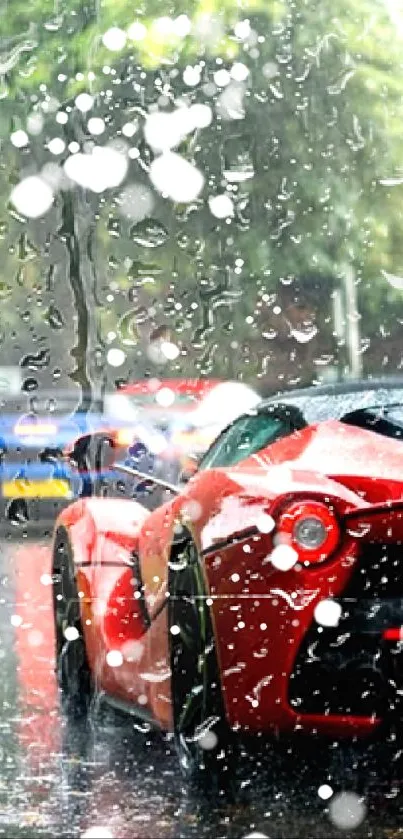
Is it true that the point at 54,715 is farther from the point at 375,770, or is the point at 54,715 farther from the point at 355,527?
the point at 355,527

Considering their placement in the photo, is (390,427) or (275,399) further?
(275,399)

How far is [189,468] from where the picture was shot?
13.0 feet

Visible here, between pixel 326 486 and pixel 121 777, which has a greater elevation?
pixel 326 486

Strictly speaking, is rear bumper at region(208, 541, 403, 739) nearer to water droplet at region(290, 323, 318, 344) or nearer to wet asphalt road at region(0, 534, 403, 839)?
wet asphalt road at region(0, 534, 403, 839)

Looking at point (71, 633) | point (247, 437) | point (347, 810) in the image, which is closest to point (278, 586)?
point (347, 810)

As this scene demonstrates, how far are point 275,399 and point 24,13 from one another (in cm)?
340

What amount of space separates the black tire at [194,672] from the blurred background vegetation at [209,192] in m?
1.55

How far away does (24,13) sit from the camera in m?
7.00

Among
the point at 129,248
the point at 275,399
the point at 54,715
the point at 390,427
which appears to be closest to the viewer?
the point at 390,427

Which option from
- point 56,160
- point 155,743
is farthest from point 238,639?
point 56,160

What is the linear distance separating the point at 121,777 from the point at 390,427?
97cm

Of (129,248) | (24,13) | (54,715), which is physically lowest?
(54,715)

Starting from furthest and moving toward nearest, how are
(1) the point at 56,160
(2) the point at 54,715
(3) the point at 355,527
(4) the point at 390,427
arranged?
1. (1) the point at 56,160
2. (2) the point at 54,715
3. (4) the point at 390,427
4. (3) the point at 355,527

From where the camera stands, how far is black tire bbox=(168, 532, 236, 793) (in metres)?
3.51
